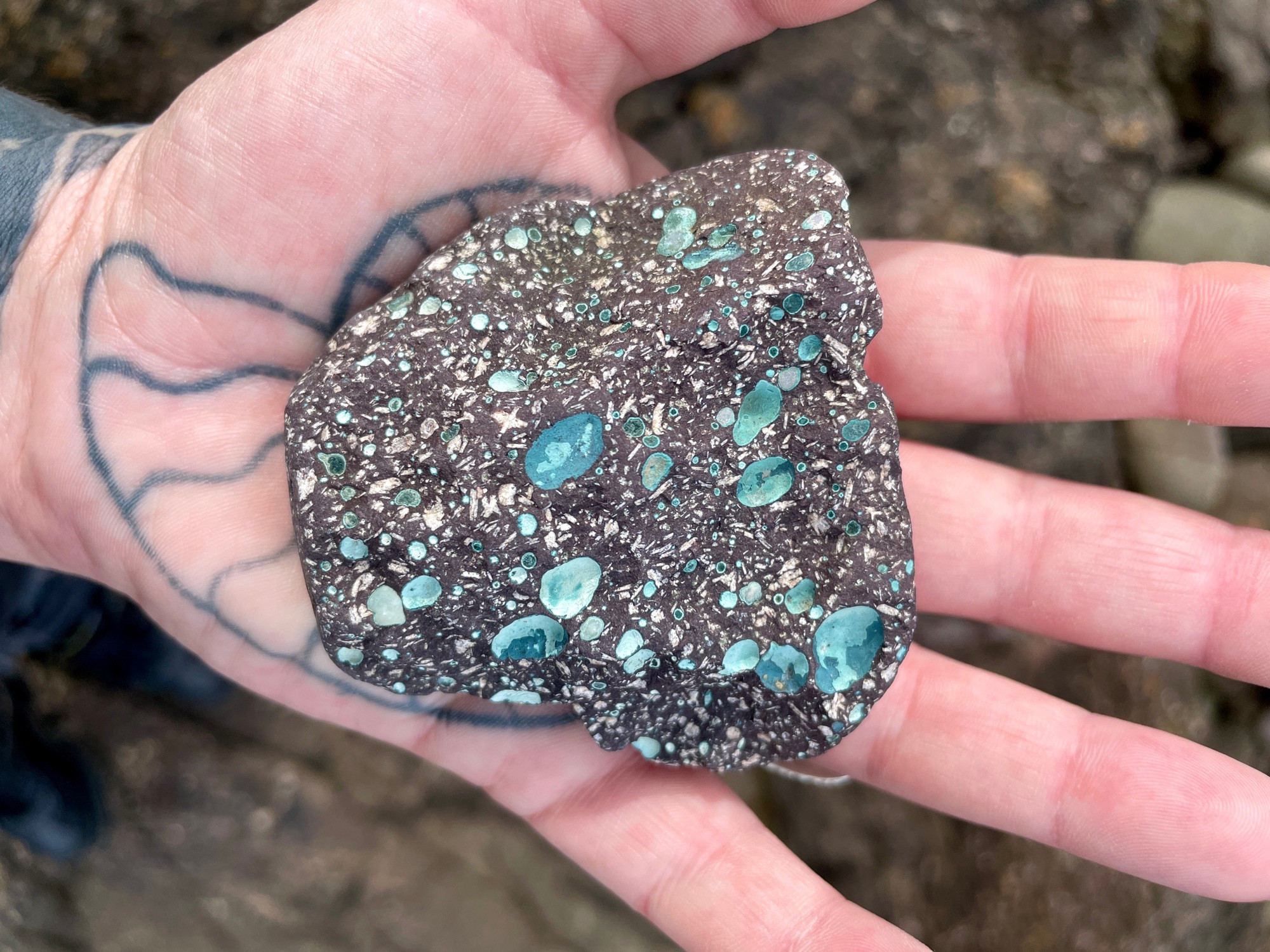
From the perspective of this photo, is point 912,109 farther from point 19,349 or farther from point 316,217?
point 19,349

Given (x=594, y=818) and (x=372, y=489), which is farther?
(x=594, y=818)

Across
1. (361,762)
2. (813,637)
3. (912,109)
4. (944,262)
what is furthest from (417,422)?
(912,109)

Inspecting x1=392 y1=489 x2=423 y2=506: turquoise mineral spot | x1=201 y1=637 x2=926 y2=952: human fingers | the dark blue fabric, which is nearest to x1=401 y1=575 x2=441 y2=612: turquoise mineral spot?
x1=392 y1=489 x2=423 y2=506: turquoise mineral spot

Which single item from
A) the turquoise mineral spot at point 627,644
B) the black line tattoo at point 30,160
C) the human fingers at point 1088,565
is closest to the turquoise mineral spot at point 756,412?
the turquoise mineral spot at point 627,644

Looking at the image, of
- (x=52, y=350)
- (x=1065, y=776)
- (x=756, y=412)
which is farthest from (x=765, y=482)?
(x=52, y=350)

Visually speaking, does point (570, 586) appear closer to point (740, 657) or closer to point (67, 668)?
point (740, 657)

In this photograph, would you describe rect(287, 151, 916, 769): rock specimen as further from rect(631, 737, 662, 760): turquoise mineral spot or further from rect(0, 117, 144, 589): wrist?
rect(0, 117, 144, 589): wrist

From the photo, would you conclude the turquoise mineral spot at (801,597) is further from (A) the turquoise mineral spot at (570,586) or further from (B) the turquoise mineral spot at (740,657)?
(A) the turquoise mineral spot at (570,586)
